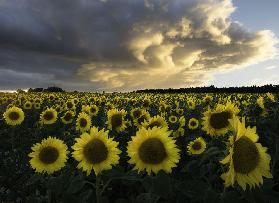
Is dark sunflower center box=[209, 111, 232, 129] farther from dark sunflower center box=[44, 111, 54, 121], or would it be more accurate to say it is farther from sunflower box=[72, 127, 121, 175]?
dark sunflower center box=[44, 111, 54, 121]

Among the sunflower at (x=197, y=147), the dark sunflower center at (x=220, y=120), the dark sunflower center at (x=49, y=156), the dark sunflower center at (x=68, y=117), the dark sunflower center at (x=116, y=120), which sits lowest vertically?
the sunflower at (x=197, y=147)

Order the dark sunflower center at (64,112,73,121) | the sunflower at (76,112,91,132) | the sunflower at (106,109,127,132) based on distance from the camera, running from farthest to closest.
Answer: the dark sunflower center at (64,112,73,121) < the sunflower at (76,112,91,132) < the sunflower at (106,109,127,132)

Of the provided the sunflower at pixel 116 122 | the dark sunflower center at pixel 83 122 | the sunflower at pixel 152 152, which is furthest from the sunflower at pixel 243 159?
the dark sunflower center at pixel 83 122

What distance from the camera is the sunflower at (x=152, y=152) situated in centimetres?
446

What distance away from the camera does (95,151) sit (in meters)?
4.81

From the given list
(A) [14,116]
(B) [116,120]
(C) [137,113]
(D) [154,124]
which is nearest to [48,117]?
(A) [14,116]

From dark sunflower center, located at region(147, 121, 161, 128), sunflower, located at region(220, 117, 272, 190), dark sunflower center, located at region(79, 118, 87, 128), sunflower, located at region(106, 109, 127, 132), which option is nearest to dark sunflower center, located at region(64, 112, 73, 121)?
dark sunflower center, located at region(79, 118, 87, 128)

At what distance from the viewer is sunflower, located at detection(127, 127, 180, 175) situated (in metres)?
4.46

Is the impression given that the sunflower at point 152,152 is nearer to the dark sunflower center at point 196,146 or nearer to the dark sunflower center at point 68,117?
the dark sunflower center at point 196,146

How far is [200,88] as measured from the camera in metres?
58.4

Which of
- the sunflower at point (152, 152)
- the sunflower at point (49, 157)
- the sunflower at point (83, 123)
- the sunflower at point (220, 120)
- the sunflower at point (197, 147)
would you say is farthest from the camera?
the sunflower at point (83, 123)

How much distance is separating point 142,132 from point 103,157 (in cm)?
54

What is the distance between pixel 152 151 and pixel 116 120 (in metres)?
4.75

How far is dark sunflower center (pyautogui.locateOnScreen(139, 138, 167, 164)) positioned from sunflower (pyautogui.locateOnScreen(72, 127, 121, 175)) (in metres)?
0.38
